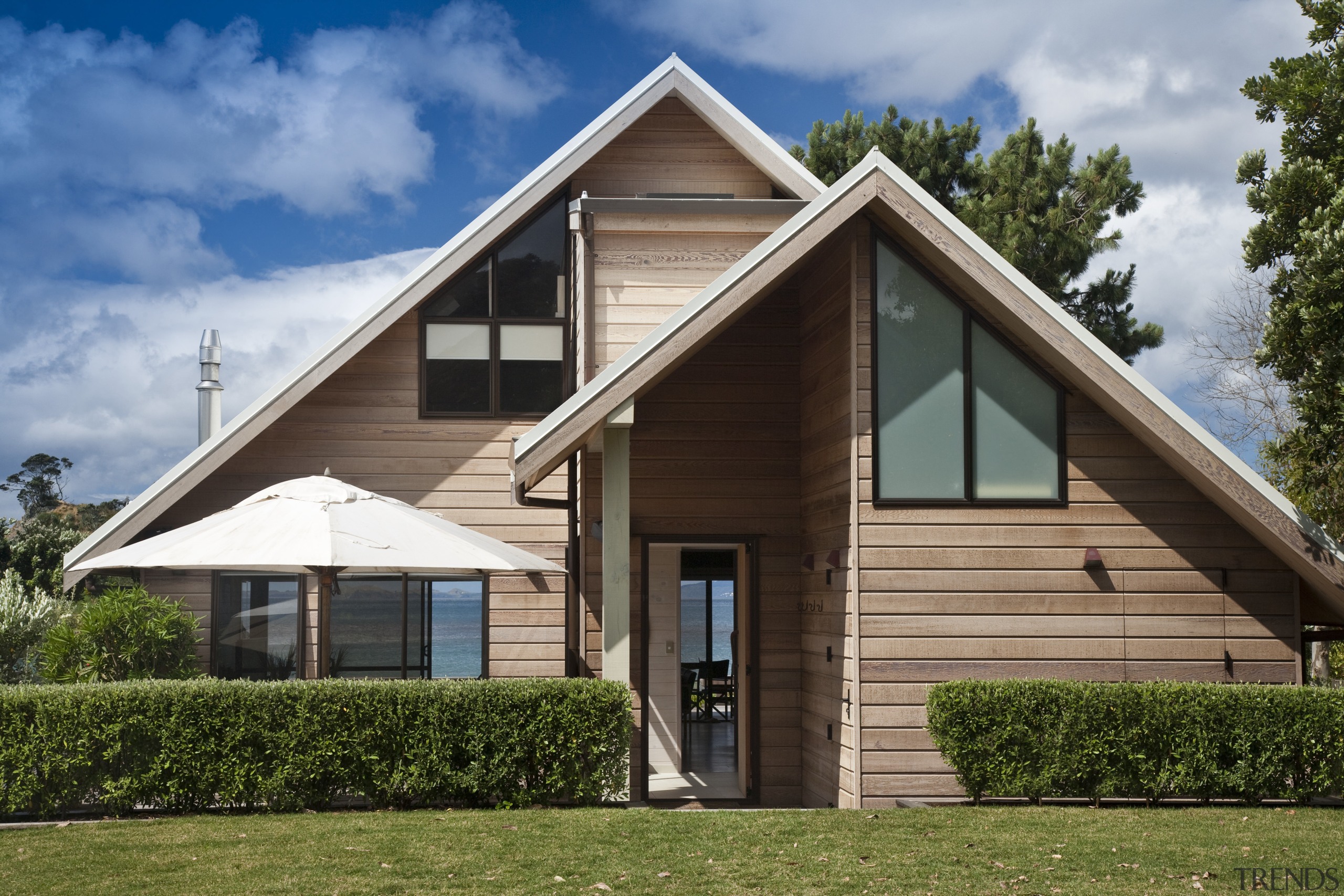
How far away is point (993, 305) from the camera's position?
8.55 m

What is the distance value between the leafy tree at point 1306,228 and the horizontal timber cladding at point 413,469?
6779 millimetres

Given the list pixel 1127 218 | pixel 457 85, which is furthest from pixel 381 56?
pixel 1127 218

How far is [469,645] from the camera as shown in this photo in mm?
11562

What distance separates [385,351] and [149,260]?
501 feet

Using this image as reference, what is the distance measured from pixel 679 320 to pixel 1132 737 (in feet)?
14.5

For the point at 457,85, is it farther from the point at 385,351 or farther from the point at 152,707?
the point at 152,707

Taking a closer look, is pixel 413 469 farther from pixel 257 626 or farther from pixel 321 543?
pixel 321 543

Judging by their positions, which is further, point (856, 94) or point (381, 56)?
point (381, 56)

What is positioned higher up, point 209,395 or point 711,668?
point 209,395

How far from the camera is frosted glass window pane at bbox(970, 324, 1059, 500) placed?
8.81 meters

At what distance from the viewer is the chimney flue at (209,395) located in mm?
13609

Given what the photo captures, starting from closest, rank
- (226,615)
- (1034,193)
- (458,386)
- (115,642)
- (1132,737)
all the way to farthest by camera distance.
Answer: (1132,737)
(115,642)
(226,615)
(458,386)
(1034,193)

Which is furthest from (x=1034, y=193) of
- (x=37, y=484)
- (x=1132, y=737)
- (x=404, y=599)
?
(x=37, y=484)

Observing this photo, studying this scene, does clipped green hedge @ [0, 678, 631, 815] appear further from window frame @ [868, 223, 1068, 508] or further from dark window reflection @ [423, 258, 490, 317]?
dark window reflection @ [423, 258, 490, 317]
